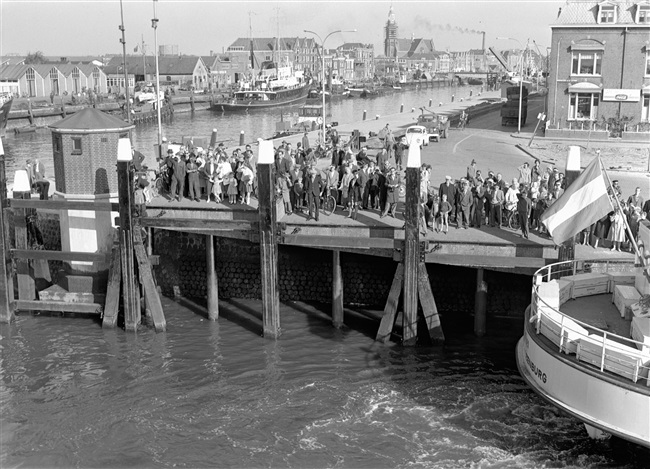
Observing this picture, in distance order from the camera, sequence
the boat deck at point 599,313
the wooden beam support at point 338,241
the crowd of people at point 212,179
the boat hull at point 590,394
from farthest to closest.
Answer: the crowd of people at point 212,179
the wooden beam support at point 338,241
the boat deck at point 599,313
the boat hull at point 590,394

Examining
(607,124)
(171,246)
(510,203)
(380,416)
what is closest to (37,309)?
(171,246)

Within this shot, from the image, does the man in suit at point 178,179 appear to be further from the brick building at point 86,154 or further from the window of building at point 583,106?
the window of building at point 583,106

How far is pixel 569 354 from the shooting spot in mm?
17906

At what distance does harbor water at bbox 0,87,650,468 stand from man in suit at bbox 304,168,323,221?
3671 millimetres

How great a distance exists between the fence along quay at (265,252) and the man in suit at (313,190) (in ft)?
2.45

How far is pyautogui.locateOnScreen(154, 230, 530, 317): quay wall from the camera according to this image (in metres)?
28.0

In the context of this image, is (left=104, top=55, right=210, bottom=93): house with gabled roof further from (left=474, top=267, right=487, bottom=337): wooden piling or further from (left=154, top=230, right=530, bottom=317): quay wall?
(left=474, top=267, right=487, bottom=337): wooden piling

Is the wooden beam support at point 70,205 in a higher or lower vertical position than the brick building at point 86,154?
lower

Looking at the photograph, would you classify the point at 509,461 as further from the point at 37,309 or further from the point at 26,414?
the point at 37,309

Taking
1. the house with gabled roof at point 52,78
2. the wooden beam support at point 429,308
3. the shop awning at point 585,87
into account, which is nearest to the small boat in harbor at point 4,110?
the house with gabled roof at point 52,78

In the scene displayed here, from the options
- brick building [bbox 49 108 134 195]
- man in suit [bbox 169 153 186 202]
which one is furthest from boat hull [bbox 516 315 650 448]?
brick building [bbox 49 108 134 195]

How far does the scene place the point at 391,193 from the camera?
27.6 metres

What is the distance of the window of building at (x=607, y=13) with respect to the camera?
5244cm

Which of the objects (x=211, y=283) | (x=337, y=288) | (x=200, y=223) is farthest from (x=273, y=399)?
(x=200, y=223)
